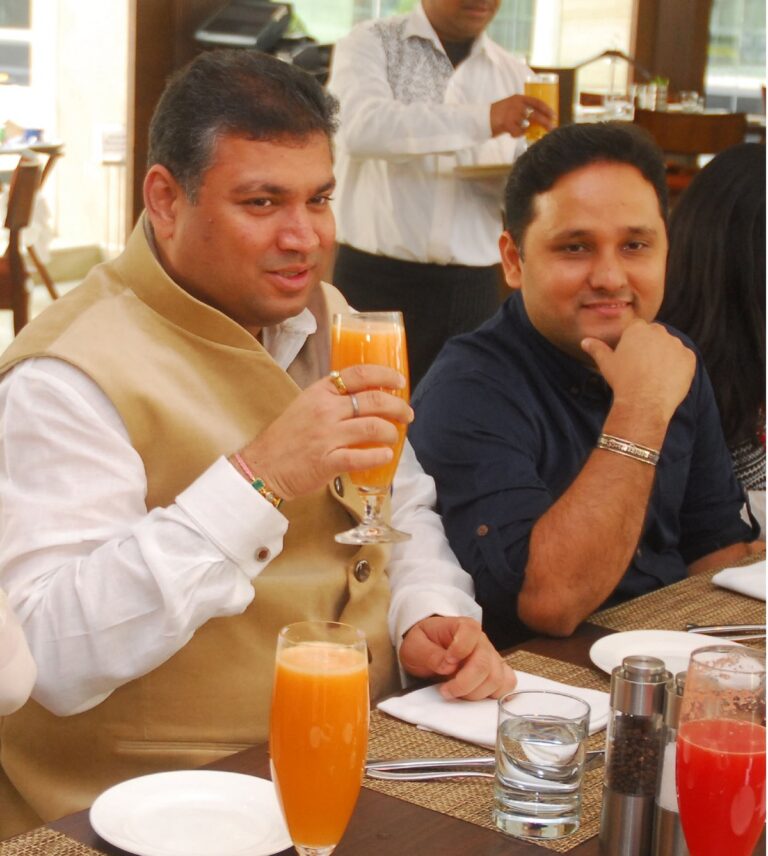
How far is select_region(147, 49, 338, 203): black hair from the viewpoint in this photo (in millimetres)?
1647

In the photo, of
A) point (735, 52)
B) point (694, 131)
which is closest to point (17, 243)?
point (694, 131)

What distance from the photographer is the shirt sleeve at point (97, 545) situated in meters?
1.43

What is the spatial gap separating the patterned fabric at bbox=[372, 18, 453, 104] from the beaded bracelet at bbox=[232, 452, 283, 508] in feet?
9.46

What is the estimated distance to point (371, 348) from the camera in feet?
5.05

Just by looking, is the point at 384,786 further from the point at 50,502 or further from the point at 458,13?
the point at 458,13

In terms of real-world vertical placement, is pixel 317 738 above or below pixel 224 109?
below

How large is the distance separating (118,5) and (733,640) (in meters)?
7.57

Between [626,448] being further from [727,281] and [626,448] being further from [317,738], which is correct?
[317,738]

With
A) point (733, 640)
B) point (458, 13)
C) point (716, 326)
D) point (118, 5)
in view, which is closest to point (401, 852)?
point (733, 640)

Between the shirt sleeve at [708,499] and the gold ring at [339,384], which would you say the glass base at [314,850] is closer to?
the gold ring at [339,384]

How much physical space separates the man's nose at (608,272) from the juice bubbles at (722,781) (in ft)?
3.95

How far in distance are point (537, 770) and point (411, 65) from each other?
10.7 ft

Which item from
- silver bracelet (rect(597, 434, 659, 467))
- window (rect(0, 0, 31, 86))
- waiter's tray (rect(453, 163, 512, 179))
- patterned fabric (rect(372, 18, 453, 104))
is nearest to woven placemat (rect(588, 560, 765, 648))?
silver bracelet (rect(597, 434, 659, 467))

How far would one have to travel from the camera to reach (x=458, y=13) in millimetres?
4133
